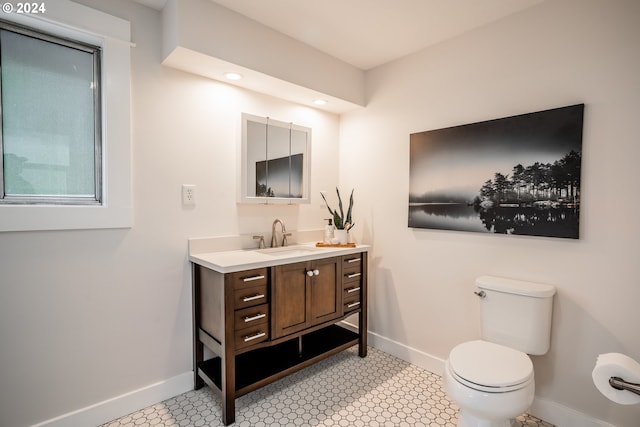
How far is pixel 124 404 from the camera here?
6.04 feet

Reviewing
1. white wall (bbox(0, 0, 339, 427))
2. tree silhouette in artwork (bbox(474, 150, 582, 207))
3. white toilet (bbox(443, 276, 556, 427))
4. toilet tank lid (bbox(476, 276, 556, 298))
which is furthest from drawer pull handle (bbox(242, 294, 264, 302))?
tree silhouette in artwork (bbox(474, 150, 582, 207))

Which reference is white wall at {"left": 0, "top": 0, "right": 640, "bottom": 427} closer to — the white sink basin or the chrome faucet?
the chrome faucet

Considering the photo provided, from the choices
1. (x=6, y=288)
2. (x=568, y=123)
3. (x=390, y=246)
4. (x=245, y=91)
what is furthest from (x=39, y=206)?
(x=568, y=123)

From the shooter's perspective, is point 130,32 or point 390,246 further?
point 390,246

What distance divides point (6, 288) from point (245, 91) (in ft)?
5.66

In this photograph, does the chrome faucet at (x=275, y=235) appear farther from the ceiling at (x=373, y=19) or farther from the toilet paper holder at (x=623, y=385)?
the toilet paper holder at (x=623, y=385)

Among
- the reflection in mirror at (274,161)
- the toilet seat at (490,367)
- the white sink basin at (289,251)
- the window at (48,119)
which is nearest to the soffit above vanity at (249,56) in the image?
the reflection in mirror at (274,161)

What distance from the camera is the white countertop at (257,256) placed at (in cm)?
181

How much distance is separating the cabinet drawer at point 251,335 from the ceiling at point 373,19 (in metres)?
1.85

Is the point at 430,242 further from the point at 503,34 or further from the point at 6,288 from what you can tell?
the point at 6,288

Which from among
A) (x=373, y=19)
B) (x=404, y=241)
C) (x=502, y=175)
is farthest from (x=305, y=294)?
(x=373, y=19)

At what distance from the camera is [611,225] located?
1.64 meters

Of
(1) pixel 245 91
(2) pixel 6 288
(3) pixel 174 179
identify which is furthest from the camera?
(1) pixel 245 91

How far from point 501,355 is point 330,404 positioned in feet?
3.27
